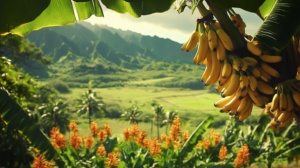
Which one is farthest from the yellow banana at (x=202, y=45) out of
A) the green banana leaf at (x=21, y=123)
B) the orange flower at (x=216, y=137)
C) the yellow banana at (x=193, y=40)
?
the orange flower at (x=216, y=137)

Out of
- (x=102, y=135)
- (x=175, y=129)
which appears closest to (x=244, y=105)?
(x=175, y=129)

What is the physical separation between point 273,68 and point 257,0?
1.34ft

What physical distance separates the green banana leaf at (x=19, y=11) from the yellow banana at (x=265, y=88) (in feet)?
4.38

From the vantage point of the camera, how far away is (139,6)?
1258 mm

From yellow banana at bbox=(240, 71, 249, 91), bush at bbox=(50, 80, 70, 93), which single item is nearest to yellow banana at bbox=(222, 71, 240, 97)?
yellow banana at bbox=(240, 71, 249, 91)

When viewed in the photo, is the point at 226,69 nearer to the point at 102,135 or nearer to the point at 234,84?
the point at 234,84

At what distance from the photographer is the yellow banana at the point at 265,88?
110 centimetres

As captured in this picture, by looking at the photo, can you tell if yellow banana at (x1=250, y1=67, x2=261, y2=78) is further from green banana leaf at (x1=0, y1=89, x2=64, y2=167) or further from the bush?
the bush

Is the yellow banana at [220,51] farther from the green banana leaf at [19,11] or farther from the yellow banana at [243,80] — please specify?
the green banana leaf at [19,11]

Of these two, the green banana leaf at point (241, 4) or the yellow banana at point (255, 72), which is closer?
the green banana leaf at point (241, 4)

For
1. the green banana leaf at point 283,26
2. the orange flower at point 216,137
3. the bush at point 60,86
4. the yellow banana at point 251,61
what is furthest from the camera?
the bush at point 60,86

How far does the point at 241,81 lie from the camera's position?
3.47ft

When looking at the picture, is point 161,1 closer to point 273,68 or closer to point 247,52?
point 247,52

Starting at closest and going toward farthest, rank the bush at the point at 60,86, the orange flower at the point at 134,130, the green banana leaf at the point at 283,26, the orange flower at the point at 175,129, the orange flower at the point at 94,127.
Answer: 1. the green banana leaf at the point at 283,26
2. the orange flower at the point at 175,129
3. the orange flower at the point at 134,130
4. the orange flower at the point at 94,127
5. the bush at the point at 60,86
